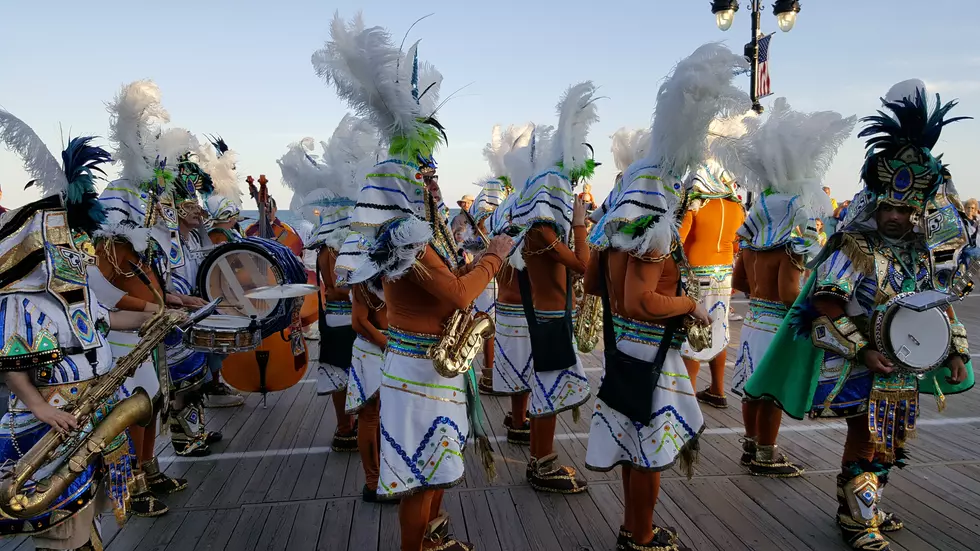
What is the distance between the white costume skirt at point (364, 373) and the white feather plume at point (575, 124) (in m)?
2.00

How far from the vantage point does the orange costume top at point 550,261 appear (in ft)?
13.3

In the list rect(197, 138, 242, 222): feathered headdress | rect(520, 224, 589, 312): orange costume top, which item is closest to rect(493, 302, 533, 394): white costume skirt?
rect(520, 224, 589, 312): orange costume top

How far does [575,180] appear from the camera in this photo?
14.8ft

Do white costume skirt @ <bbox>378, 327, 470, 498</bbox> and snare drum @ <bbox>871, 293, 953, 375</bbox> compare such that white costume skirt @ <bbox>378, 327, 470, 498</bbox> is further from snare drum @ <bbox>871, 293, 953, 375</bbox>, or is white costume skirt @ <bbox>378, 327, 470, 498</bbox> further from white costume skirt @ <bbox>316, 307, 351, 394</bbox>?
snare drum @ <bbox>871, 293, 953, 375</bbox>

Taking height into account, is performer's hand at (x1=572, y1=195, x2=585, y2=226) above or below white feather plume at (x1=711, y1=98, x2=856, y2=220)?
below

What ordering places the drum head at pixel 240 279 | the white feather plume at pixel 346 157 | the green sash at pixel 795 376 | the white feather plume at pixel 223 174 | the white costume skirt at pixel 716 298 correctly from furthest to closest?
the white feather plume at pixel 223 174, the white costume skirt at pixel 716 298, the white feather plume at pixel 346 157, the drum head at pixel 240 279, the green sash at pixel 795 376

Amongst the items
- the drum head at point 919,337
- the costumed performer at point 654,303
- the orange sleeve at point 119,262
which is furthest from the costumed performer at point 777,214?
the orange sleeve at point 119,262

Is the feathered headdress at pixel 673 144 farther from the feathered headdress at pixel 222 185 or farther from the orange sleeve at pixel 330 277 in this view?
the feathered headdress at pixel 222 185

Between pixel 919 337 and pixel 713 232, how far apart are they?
255 centimetres

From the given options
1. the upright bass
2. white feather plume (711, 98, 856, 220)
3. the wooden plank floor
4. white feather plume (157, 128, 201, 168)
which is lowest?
the wooden plank floor

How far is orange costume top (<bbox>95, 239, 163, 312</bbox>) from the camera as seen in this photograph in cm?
379

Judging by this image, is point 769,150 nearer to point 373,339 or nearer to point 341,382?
point 373,339

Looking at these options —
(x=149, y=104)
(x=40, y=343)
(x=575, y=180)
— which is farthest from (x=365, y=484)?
(x=149, y=104)

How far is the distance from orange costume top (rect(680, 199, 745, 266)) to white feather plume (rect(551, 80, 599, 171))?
1447 mm
